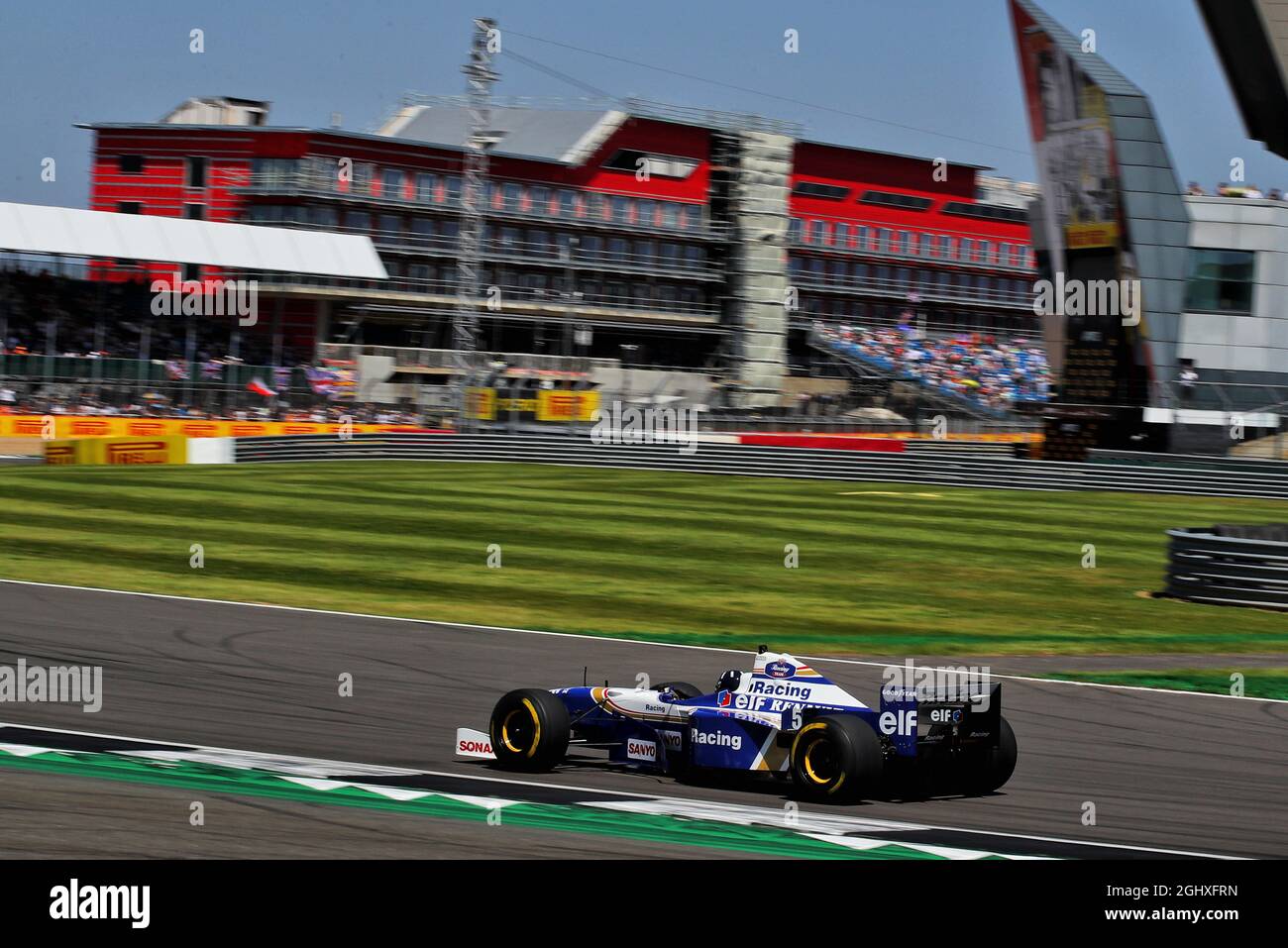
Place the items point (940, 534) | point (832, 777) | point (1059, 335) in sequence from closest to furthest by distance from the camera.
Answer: point (832, 777) < point (940, 534) < point (1059, 335)

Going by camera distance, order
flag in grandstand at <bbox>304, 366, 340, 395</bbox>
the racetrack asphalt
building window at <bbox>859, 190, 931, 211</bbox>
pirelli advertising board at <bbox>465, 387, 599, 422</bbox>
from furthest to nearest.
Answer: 1. building window at <bbox>859, 190, 931, 211</bbox>
2. flag in grandstand at <bbox>304, 366, 340, 395</bbox>
3. pirelli advertising board at <bbox>465, 387, 599, 422</bbox>
4. the racetrack asphalt

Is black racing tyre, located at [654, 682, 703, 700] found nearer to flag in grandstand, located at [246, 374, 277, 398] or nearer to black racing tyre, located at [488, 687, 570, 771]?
black racing tyre, located at [488, 687, 570, 771]

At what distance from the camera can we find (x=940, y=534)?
93.7 ft

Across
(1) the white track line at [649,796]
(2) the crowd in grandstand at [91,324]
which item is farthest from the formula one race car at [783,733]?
(2) the crowd in grandstand at [91,324]

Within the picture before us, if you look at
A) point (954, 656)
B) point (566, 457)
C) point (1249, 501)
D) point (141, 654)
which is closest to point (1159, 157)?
point (1249, 501)

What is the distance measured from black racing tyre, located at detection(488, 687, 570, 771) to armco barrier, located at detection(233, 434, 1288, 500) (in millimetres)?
33839

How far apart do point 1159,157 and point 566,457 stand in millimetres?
18964

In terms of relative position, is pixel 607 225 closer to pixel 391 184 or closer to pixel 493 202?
pixel 493 202

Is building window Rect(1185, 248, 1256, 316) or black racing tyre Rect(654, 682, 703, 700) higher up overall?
building window Rect(1185, 248, 1256, 316)

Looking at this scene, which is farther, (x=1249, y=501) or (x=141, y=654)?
(x=1249, y=501)

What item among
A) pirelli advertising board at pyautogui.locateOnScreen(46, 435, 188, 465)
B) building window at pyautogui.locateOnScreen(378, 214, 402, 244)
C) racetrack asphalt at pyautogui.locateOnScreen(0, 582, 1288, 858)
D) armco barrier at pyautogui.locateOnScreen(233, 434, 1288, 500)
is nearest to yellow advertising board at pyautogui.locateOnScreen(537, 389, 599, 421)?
armco barrier at pyautogui.locateOnScreen(233, 434, 1288, 500)

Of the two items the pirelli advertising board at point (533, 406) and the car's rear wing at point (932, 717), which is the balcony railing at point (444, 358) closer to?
the pirelli advertising board at point (533, 406)

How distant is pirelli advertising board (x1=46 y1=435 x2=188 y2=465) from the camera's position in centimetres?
4047

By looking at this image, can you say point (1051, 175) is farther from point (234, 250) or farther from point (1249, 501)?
point (234, 250)
